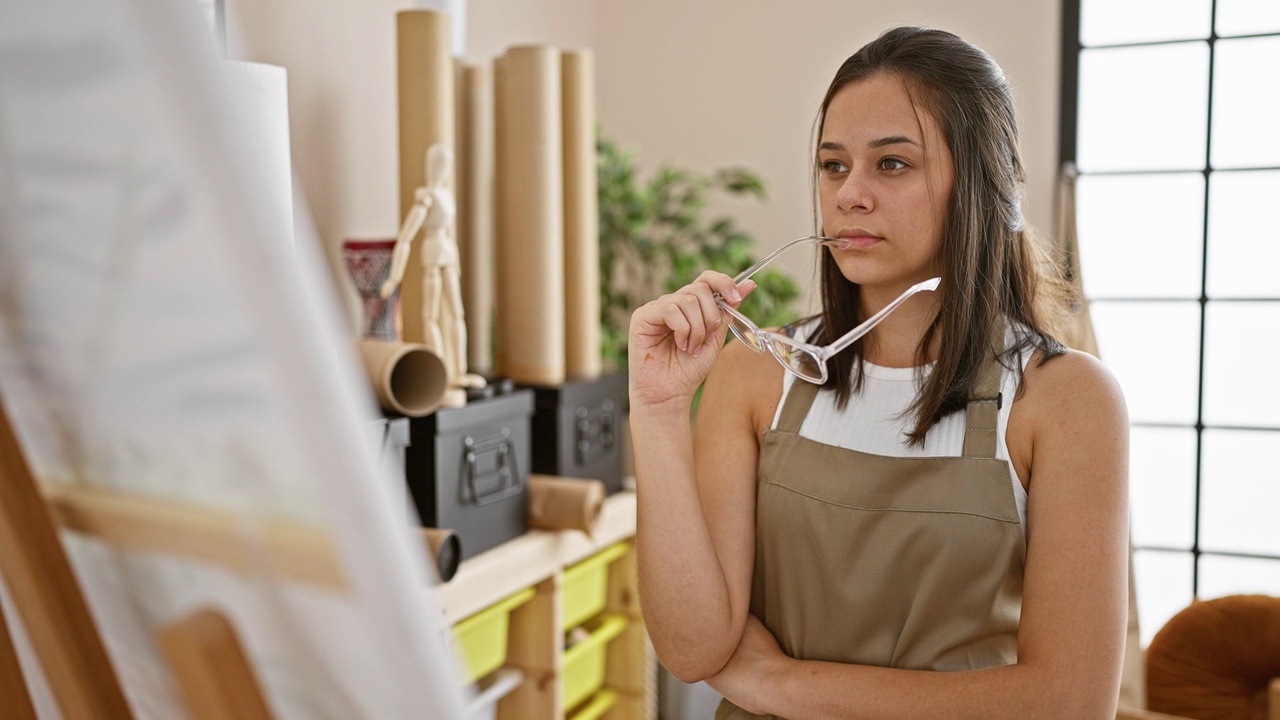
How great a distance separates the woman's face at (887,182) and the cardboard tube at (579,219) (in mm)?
1161

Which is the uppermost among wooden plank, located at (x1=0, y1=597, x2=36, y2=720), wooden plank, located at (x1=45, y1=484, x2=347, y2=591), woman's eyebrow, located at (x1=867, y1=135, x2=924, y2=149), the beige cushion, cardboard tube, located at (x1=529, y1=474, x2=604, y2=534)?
woman's eyebrow, located at (x1=867, y1=135, x2=924, y2=149)

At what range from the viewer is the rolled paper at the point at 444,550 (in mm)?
1608

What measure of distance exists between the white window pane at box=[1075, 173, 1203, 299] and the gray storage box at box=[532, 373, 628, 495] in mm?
1244

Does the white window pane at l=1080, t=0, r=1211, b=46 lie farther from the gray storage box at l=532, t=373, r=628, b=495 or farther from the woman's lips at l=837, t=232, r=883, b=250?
the woman's lips at l=837, t=232, r=883, b=250

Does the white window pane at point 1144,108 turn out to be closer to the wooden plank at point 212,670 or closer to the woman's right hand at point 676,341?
the woman's right hand at point 676,341

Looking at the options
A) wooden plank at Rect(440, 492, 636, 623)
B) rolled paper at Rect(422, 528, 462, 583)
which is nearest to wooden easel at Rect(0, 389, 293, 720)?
rolled paper at Rect(422, 528, 462, 583)

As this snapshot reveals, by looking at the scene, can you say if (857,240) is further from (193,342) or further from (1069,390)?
(193,342)

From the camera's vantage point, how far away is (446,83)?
1.92 meters

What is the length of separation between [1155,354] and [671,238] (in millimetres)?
1292

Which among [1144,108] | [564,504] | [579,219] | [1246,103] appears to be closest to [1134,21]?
[1144,108]

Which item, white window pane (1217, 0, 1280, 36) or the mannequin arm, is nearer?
the mannequin arm

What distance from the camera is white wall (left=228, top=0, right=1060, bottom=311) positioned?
2203 mm

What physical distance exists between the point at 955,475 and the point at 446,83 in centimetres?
122

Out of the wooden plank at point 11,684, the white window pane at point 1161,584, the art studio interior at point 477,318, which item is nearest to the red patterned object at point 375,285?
the art studio interior at point 477,318
